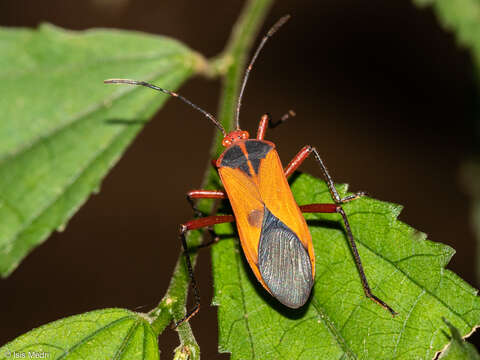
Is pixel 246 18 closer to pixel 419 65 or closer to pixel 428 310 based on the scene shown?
pixel 428 310

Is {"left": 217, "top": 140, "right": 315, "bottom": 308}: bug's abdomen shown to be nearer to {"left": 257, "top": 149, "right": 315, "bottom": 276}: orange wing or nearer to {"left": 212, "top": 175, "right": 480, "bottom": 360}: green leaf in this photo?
{"left": 257, "top": 149, "right": 315, "bottom": 276}: orange wing

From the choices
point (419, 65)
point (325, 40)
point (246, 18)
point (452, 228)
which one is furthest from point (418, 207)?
point (246, 18)

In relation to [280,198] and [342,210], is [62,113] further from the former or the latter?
[342,210]

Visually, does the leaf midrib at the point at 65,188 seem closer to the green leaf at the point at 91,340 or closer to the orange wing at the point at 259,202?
the orange wing at the point at 259,202

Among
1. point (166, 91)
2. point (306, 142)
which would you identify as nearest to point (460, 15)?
point (166, 91)

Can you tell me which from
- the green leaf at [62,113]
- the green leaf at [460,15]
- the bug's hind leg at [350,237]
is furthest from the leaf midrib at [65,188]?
the green leaf at [460,15]

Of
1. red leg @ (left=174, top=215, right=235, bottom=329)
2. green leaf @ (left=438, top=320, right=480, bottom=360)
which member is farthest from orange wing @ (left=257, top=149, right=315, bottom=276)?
green leaf @ (left=438, top=320, right=480, bottom=360)
